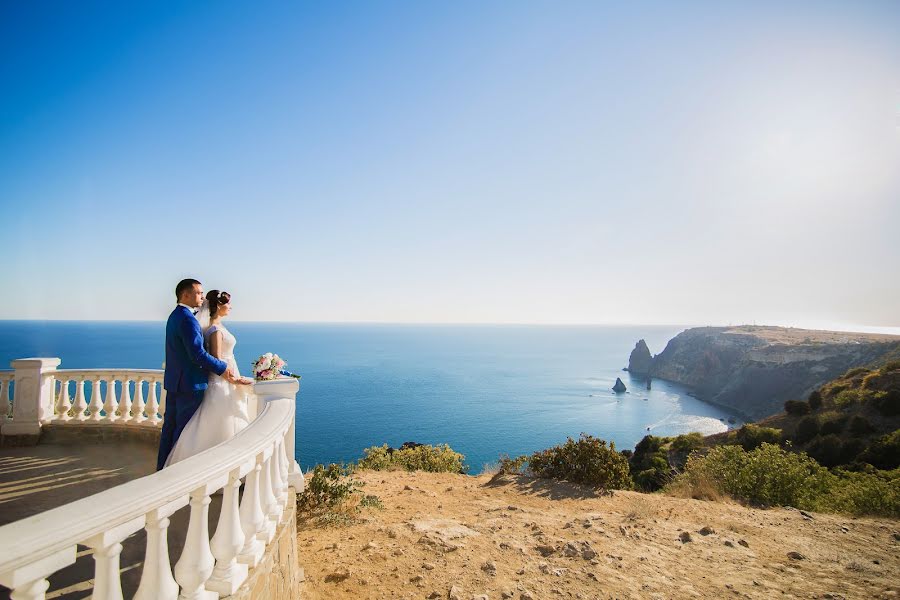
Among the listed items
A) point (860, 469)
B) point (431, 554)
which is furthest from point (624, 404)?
point (431, 554)

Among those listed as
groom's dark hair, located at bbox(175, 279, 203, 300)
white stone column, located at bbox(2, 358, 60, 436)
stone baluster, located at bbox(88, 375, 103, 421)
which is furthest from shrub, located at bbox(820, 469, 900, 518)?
white stone column, located at bbox(2, 358, 60, 436)

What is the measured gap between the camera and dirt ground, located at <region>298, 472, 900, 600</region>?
15.9ft

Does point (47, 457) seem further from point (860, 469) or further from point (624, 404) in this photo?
point (624, 404)

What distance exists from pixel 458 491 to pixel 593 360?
16418 centimetres

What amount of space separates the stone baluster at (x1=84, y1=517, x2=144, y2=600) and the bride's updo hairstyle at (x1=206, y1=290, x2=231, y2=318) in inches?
126

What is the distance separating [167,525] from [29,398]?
302 inches

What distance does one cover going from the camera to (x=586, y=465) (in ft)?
35.2

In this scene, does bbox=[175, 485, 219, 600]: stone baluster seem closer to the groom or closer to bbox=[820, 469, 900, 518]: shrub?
the groom

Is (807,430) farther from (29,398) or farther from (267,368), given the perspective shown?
(29,398)

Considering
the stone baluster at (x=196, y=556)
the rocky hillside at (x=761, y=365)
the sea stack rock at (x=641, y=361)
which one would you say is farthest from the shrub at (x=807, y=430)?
the sea stack rock at (x=641, y=361)

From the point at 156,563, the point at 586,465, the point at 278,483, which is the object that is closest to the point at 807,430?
the point at 586,465

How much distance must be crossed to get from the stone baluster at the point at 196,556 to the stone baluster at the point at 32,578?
2.43ft

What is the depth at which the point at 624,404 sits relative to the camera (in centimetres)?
8312

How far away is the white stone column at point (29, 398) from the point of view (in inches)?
270
